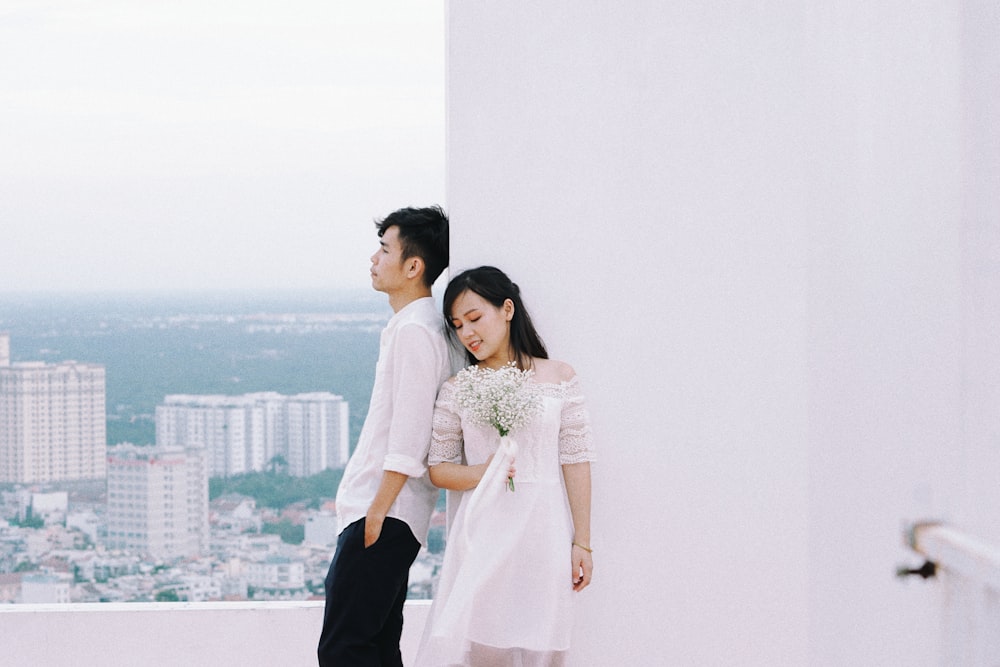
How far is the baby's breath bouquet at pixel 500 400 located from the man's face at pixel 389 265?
0.40m

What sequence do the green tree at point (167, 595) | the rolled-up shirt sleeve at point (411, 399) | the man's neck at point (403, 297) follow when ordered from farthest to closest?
the green tree at point (167, 595)
the man's neck at point (403, 297)
the rolled-up shirt sleeve at point (411, 399)

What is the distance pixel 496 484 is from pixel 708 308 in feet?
3.00

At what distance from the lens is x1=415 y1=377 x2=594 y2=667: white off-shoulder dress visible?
2768 millimetres

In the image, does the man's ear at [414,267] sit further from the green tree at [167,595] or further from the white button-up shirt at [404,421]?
the green tree at [167,595]

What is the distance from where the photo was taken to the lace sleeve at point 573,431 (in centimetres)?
291

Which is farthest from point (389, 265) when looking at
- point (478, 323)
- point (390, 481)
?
point (390, 481)

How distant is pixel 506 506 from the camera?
282cm

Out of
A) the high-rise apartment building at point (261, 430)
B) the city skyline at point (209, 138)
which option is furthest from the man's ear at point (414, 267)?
the high-rise apartment building at point (261, 430)

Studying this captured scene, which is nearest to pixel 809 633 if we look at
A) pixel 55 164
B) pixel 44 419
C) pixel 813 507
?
pixel 813 507

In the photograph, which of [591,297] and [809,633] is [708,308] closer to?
[591,297]

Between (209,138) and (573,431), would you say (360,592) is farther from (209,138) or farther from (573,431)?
(209,138)

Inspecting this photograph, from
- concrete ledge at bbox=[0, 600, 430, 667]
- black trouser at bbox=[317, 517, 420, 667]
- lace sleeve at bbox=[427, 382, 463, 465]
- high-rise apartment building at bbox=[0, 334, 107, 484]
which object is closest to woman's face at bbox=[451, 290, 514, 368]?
lace sleeve at bbox=[427, 382, 463, 465]

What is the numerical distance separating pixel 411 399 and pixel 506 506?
1.29ft

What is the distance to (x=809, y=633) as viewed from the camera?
316 centimetres
